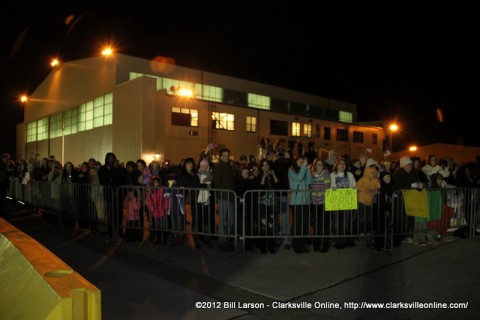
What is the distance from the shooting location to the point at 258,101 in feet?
114

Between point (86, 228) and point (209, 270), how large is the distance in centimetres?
496

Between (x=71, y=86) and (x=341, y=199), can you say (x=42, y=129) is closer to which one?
(x=71, y=86)

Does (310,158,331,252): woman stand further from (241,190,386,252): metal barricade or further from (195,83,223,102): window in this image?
(195,83,223,102): window

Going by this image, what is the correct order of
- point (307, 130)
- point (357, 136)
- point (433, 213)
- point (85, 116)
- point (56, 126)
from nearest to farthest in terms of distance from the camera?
point (433, 213), point (85, 116), point (307, 130), point (56, 126), point (357, 136)

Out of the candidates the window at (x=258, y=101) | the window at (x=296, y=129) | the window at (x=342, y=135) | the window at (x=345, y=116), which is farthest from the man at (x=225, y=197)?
the window at (x=345, y=116)

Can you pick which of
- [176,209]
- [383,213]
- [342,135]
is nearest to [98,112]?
[342,135]

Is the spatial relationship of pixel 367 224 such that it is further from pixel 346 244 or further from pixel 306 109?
pixel 306 109

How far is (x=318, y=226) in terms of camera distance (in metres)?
7.37

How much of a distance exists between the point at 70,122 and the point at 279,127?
15725mm

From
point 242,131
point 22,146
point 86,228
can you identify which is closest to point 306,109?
point 242,131

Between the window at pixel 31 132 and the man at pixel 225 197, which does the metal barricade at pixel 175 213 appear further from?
the window at pixel 31 132

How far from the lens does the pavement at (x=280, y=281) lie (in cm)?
432

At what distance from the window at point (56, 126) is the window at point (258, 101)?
617 inches

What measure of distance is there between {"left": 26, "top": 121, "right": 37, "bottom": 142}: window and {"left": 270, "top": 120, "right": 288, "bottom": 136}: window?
2166 cm
